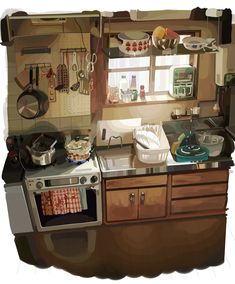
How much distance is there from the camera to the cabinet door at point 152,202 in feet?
15.5

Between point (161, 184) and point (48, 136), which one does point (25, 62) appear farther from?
point (161, 184)

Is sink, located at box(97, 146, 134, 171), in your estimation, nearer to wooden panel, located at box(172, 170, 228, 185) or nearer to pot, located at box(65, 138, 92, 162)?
pot, located at box(65, 138, 92, 162)

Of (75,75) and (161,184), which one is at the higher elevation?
(75,75)

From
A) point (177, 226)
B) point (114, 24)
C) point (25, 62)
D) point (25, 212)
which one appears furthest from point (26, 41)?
point (177, 226)

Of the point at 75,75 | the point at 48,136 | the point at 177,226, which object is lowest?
the point at 177,226

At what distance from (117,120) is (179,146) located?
672 mm

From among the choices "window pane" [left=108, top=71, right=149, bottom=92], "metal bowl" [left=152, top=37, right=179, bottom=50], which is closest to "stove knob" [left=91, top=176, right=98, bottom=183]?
"window pane" [left=108, top=71, right=149, bottom=92]

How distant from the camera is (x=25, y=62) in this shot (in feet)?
15.4

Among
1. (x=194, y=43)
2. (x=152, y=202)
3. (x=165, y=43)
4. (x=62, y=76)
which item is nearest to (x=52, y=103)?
(x=62, y=76)

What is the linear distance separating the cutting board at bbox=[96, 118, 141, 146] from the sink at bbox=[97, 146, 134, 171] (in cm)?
11

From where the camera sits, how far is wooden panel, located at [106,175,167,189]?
4.64 meters

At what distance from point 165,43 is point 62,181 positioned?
1.55 meters

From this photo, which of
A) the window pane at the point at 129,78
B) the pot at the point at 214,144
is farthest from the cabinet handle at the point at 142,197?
the window pane at the point at 129,78

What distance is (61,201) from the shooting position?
4.66 meters
